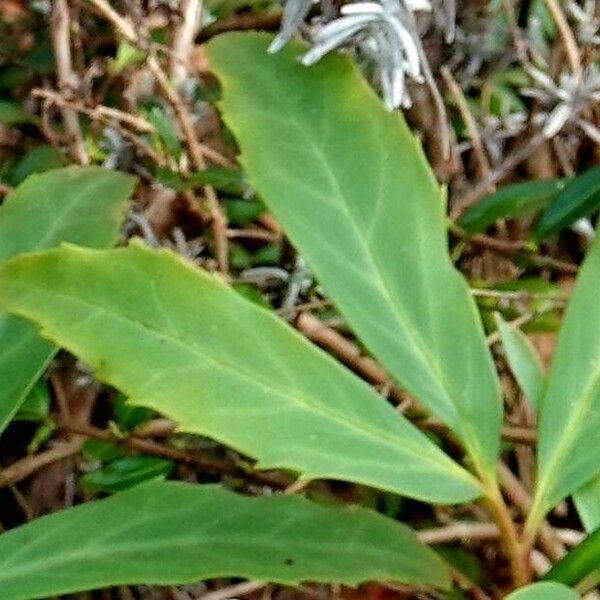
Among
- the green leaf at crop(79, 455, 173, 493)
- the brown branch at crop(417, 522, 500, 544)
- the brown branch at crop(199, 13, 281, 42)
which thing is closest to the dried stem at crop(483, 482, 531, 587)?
the brown branch at crop(417, 522, 500, 544)

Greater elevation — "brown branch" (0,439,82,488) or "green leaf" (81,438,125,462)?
"green leaf" (81,438,125,462)

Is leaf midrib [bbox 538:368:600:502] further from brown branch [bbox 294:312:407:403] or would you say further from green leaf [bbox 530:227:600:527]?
brown branch [bbox 294:312:407:403]

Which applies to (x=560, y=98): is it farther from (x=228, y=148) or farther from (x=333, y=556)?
(x=333, y=556)

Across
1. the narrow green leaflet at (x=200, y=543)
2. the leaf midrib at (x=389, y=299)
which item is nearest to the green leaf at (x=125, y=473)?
the narrow green leaflet at (x=200, y=543)

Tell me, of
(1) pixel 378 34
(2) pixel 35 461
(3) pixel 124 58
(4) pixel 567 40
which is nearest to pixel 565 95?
(4) pixel 567 40

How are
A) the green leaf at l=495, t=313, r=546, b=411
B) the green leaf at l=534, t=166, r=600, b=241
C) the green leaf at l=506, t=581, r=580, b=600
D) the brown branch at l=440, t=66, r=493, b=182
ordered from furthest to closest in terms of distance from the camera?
1. the brown branch at l=440, t=66, r=493, b=182
2. the green leaf at l=534, t=166, r=600, b=241
3. the green leaf at l=495, t=313, r=546, b=411
4. the green leaf at l=506, t=581, r=580, b=600

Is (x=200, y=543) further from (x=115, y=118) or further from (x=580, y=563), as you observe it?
(x=115, y=118)
